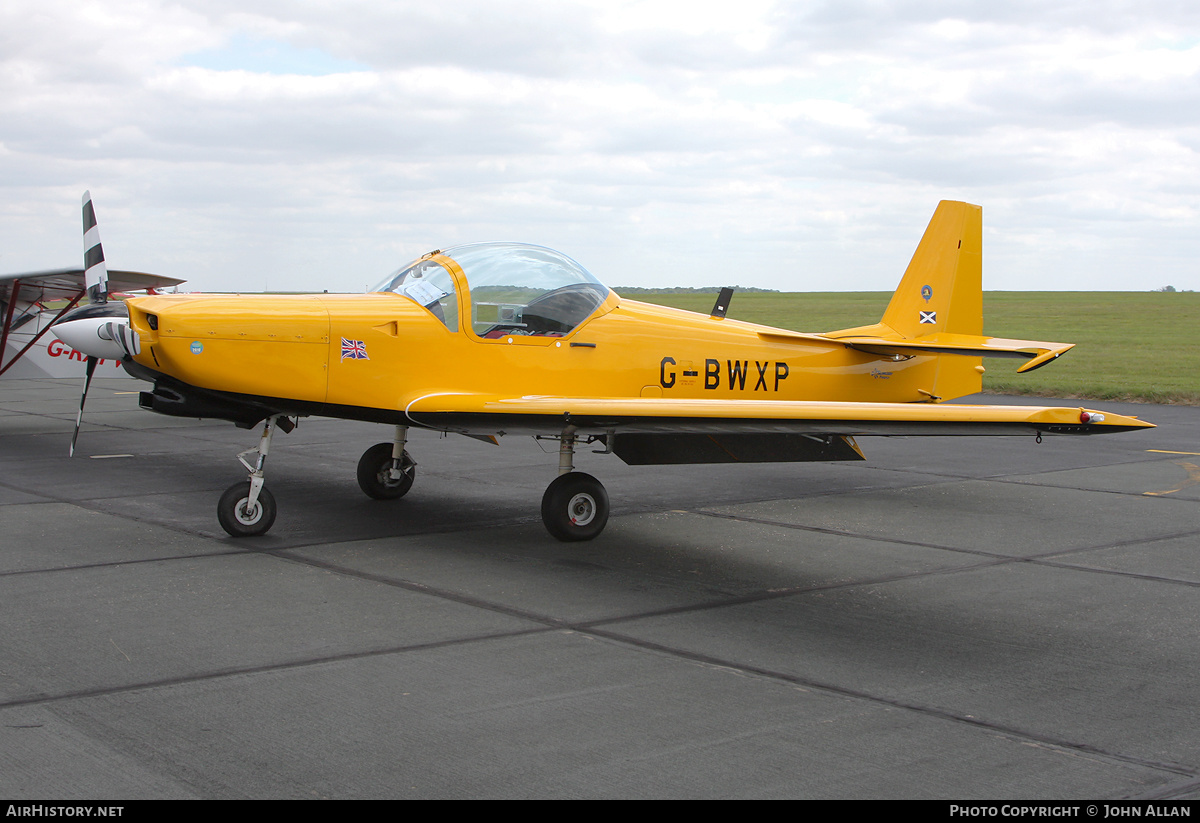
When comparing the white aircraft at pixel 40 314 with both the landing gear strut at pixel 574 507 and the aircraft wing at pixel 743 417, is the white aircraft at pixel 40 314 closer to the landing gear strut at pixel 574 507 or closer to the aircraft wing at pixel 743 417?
the aircraft wing at pixel 743 417

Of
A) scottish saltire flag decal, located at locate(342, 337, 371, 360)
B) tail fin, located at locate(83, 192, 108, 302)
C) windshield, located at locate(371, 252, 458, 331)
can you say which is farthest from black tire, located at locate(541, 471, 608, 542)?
tail fin, located at locate(83, 192, 108, 302)

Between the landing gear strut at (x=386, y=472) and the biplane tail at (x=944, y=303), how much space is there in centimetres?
417

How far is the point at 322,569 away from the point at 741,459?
10.8 ft

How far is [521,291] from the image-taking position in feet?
26.2

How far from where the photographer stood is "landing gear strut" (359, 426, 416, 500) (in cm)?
916

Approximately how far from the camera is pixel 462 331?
7793mm

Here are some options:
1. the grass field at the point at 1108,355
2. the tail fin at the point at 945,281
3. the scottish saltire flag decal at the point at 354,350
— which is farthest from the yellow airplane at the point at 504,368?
the grass field at the point at 1108,355

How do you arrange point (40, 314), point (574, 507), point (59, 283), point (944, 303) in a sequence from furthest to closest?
point (40, 314) < point (59, 283) < point (944, 303) < point (574, 507)

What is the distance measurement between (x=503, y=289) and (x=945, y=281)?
493 cm

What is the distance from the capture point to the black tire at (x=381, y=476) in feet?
30.1

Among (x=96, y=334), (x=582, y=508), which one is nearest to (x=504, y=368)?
(x=582, y=508)

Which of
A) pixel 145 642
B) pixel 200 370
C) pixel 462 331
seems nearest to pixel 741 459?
pixel 462 331

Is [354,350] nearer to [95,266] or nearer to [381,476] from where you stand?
[381,476]

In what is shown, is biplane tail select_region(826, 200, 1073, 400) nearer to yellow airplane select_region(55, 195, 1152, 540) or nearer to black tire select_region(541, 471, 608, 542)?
yellow airplane select_region(55, 195, 1152, 540)
